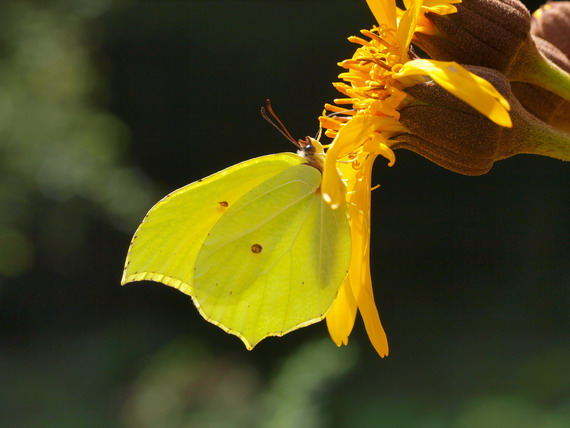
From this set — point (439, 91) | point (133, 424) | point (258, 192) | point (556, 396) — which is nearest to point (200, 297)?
point (258, 192)

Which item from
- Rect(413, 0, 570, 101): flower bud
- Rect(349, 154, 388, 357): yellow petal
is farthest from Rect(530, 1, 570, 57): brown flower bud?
Rect(349, 154, 388, 357): yellow petal

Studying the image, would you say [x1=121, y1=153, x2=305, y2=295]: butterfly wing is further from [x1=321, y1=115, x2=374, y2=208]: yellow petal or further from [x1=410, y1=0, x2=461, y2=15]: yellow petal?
[x1=410, y1=0, x2=461, y2=15]: yellow petal

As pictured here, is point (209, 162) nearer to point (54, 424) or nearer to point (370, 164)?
point (54, 424)

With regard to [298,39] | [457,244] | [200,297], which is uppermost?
[200,297]

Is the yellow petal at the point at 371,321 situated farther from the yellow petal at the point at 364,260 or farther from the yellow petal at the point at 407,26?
the yellow petal at the point at 407,26

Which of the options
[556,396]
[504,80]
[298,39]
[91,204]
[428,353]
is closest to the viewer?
[504,80]

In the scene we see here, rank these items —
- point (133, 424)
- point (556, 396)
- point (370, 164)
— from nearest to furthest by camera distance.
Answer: point (370, 164), point (556, 396), point (133, 424)

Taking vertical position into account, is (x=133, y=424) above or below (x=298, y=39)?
below

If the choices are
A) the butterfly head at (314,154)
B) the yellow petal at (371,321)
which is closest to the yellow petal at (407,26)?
the butterfly head at (314,154)
